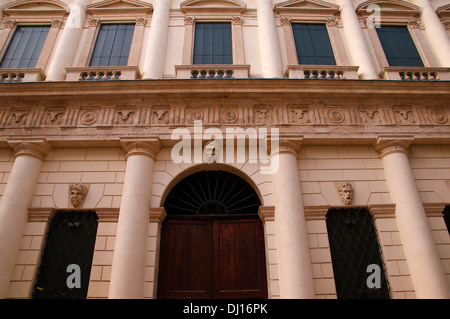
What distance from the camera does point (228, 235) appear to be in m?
7.48

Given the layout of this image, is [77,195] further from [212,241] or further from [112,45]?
[112,45]

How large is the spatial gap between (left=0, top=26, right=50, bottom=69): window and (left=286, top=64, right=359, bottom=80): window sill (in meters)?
8.21

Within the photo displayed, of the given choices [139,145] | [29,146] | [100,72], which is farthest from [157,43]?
[29,146]

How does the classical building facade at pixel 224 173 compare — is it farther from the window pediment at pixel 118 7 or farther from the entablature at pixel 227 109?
the window pediment at pixel 118 7

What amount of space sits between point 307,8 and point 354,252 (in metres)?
8.66

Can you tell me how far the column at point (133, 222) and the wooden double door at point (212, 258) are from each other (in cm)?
72

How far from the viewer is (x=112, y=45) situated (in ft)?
34.1

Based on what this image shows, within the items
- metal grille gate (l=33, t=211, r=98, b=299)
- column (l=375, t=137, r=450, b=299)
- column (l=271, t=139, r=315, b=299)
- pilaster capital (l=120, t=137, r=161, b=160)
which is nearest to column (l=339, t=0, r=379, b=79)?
column (l=375, t=137, r=450, b=299)

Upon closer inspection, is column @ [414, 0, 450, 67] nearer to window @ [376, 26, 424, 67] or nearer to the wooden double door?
window @ [376, 26, 424, 67]

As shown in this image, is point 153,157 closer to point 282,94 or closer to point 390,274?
point 282,94

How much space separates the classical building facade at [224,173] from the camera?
22.0ft

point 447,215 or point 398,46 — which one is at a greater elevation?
point 398,46
